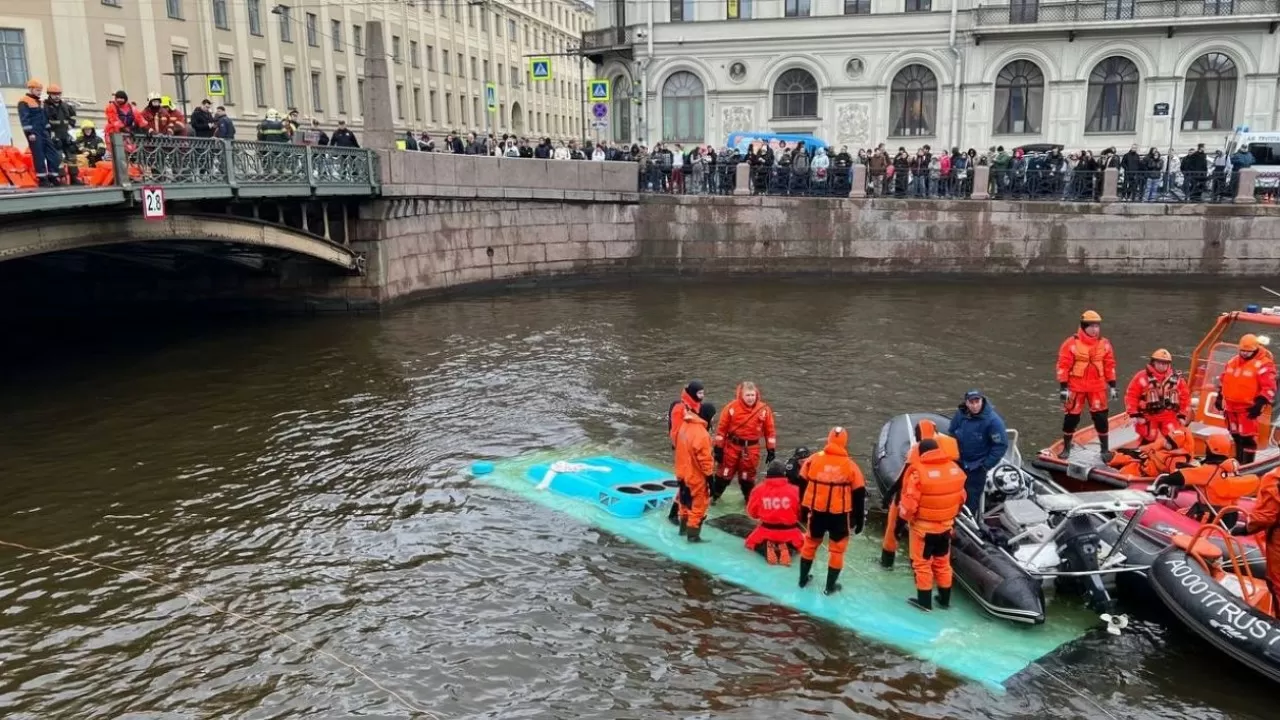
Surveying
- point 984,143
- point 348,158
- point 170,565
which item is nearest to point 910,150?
point 984,143

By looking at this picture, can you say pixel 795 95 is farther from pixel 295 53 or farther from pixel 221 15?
pixel 295 53

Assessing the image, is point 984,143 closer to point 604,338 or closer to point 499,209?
point 499,209

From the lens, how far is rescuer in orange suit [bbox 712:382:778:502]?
10.3 m

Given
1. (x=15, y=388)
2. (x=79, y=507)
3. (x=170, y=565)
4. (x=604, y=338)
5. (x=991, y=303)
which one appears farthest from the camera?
(x=991, y=303)

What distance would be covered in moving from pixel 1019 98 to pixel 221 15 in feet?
107

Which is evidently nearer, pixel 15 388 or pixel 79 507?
pixel 79 507

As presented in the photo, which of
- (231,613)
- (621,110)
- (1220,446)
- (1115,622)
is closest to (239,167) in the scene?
(231,613)

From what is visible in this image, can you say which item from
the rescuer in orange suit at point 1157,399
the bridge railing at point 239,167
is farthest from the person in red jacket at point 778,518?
the bridge railing at point 239,167

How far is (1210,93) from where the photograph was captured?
34156mm

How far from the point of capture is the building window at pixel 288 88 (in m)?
46.6

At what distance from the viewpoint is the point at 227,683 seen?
7602 mm

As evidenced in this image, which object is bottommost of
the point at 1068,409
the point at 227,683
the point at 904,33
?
the point at 227,683

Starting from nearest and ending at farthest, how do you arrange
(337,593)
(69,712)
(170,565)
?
(69,712), (337,593), (170,565)

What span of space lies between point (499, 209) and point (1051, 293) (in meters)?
14.9
